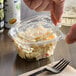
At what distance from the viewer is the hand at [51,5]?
0.67m

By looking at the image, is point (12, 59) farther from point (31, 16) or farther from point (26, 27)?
point (31, 16)

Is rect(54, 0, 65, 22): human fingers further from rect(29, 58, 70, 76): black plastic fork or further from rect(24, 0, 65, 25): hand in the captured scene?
rect(29, 58, 70, 76): black plastic fork

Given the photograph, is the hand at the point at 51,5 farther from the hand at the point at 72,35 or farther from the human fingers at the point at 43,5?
the hand at the point at 72,35

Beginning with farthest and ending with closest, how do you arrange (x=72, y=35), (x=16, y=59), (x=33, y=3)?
1. (x=16, y=59)
2. (x=33, y=3)
3. (x=72, y=35)

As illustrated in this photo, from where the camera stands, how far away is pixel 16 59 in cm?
80

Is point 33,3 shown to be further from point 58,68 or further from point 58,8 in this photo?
point 58,68

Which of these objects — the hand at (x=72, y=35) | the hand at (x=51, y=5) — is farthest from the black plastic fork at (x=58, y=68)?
the hand at (x=72, y=35)

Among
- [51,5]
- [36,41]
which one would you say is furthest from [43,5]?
[36,41]

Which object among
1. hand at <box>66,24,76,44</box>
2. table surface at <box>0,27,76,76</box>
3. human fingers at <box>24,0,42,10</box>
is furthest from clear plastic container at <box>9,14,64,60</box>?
hand at <box>66,24,76,44</box>

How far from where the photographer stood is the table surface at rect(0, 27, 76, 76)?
745mm

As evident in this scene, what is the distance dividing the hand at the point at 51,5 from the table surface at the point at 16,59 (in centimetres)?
16

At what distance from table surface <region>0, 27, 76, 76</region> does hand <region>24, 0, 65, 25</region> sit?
161mm

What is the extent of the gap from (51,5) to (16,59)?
220 mm

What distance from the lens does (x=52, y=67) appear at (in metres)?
0.73
